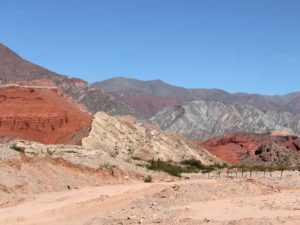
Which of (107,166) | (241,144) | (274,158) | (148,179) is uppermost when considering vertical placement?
(107,166)

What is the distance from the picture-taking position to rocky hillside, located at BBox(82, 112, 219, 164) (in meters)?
57.6

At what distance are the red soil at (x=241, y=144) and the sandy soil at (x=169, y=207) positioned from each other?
168 feet

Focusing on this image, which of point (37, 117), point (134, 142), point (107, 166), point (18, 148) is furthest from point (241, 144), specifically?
Answer: point (18, 148)

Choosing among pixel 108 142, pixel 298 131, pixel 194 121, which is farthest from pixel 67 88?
pixel 108 142

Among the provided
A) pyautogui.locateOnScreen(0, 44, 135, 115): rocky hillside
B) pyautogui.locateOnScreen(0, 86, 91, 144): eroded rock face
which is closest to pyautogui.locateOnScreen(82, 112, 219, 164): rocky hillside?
pyautogui.locateOnScreen(0, 86, 91, 144): eroded rock face

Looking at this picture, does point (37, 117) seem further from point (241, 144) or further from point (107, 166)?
point (241, 144)

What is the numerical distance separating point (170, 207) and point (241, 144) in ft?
234

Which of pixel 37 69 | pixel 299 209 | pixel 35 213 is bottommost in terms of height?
pixel 35 213

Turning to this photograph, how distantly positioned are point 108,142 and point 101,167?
13592 millimetres

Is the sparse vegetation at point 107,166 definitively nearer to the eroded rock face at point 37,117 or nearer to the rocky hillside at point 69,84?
the eroded rock face at point 37,117

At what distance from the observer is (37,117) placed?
70750 mm

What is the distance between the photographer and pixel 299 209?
2555 centimetres

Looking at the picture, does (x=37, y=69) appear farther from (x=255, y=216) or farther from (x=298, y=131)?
(x=255, y=216)

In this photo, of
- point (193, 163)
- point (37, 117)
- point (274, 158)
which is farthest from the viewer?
point (274, 158)
